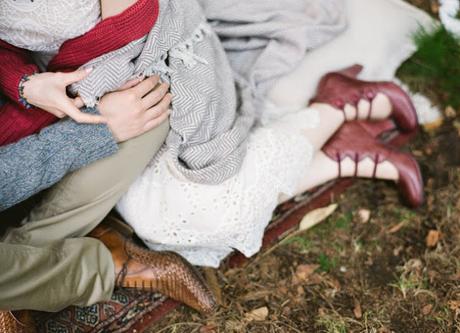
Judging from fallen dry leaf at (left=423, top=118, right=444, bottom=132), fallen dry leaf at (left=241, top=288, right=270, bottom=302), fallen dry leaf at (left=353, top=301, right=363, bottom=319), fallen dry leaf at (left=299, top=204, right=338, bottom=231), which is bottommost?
fallen dry leaf at (left=353, top=301, right=363, bottom=319)

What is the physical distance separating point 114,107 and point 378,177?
3.12 ft

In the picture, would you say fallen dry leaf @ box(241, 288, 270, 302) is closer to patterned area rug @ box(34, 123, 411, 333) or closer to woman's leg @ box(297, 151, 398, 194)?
patterned area rug @ box(34, 123, 411, 333)

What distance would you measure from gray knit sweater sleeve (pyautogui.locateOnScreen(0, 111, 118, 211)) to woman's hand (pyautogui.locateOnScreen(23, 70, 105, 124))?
0.06 meters

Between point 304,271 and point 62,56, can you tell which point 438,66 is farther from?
point 62,56

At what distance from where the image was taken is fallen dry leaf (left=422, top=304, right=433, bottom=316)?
177cm

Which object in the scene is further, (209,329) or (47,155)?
(209,329)

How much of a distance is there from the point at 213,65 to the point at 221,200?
1.30 feet

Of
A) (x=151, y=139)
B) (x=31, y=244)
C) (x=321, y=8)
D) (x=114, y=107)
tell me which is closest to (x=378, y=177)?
(x=321, y=8)

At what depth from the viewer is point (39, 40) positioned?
1.52 m

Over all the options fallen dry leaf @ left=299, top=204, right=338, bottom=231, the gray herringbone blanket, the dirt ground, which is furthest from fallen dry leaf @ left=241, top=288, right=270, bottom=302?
the gray herringbone blanket

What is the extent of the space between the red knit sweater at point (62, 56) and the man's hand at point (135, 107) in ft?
0.44

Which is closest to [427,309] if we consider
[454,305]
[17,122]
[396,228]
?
[454,305]

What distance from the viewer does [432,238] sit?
1.92 metres

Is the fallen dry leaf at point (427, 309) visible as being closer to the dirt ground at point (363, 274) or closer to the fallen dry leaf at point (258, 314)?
the dirt ground at point (363, 274)
